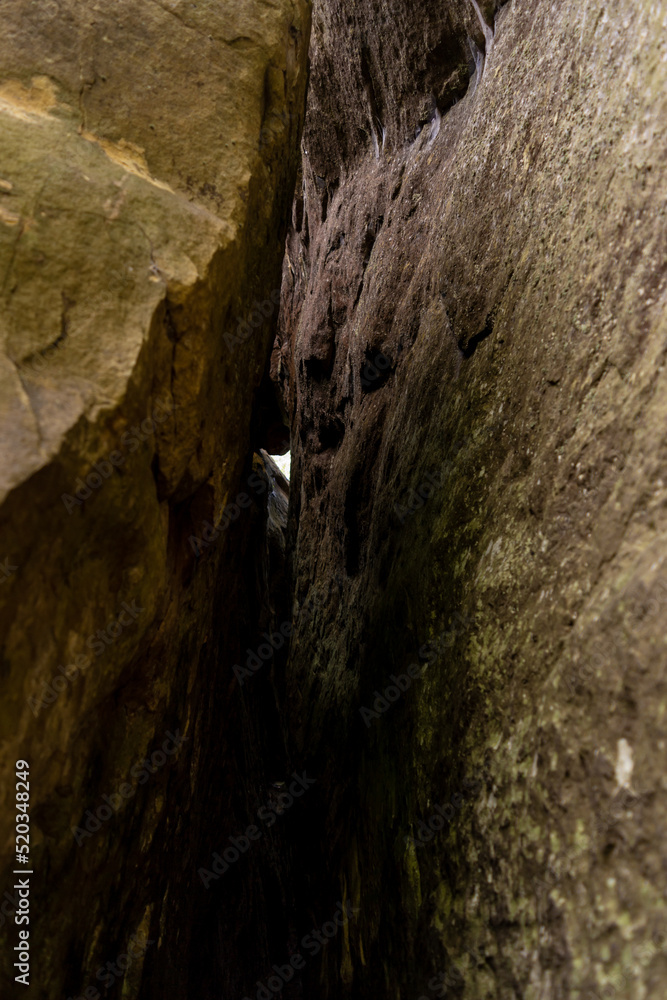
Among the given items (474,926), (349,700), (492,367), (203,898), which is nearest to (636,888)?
(474,926)

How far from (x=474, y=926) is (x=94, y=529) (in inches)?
79.8

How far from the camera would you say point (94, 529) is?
2475mm

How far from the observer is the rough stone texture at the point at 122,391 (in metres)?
2.30
